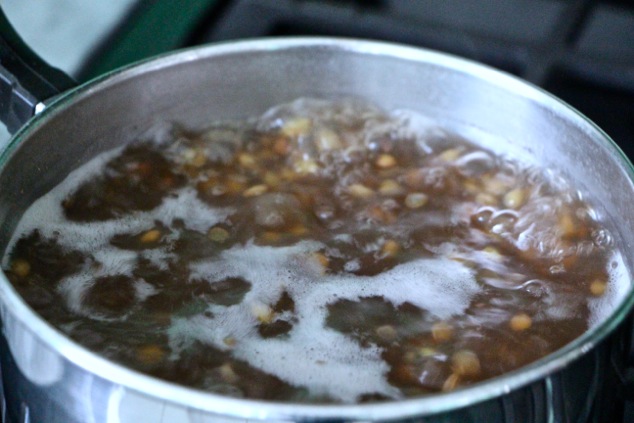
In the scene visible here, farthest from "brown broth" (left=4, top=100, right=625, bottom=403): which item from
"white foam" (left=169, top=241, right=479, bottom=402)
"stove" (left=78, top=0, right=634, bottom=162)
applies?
"stove" (left=78, top=0, right=634, bottom=162)

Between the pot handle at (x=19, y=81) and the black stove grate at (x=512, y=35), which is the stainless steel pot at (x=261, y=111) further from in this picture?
the black stove grate at (x=512, y=35)

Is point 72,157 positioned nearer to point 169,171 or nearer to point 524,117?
point 169,171

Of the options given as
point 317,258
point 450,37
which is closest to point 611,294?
point 317,258

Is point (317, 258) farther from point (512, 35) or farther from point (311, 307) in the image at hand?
point (512, 35)

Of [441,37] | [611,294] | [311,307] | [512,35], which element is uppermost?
[512,35]

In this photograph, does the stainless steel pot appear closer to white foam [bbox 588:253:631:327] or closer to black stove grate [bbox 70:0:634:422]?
white foam [bbox 588:253:631:327]

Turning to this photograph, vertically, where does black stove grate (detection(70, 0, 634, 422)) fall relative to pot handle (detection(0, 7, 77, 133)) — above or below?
above
